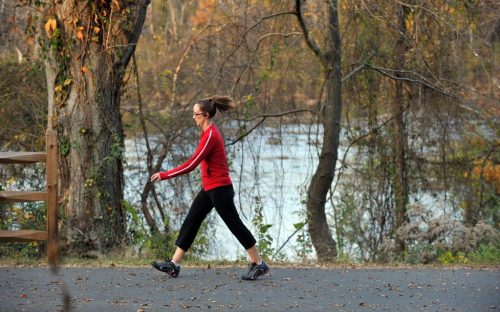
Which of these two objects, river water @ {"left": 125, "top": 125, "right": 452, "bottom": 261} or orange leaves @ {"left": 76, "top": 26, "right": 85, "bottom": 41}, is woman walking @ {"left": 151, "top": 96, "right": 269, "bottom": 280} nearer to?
orange leaves @ {"left": 76, "top": 26, "right": 85, "bottom": 41}

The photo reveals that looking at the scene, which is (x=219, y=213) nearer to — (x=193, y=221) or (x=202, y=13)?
(x=193, y=221)

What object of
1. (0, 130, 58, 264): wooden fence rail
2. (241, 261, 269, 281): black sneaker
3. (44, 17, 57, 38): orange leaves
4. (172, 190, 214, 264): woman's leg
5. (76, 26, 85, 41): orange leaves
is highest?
(44, 17, 57, 38): orange leaves

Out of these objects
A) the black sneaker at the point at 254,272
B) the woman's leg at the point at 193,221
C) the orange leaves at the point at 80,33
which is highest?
the orange leaves at the point at 80,33

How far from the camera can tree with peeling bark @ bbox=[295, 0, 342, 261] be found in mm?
16281

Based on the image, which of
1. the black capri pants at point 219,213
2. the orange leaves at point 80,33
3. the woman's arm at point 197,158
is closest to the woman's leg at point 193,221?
the black capri pants at point 219,213

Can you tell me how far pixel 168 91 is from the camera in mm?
18188

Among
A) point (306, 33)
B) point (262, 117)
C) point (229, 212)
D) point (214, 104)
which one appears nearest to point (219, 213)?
point (229, 212)

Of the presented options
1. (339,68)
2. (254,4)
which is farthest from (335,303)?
(254,4)

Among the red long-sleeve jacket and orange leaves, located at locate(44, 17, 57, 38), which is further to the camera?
orange leaves, located at locate(44, 17, 57, 38)

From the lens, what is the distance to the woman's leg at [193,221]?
8.93 meters

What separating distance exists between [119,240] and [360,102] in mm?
6807

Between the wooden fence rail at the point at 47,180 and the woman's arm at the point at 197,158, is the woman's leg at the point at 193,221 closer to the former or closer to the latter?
the woman's arm at the point at 197,158

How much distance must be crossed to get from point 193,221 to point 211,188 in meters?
0.44

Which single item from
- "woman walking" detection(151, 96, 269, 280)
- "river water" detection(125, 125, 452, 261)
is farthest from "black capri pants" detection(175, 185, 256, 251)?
"river water" detection(125, 125, 452, 261)
